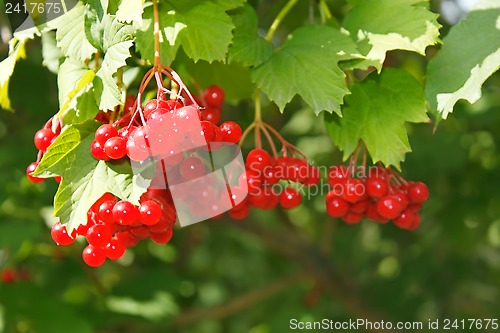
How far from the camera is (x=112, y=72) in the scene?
1217mm

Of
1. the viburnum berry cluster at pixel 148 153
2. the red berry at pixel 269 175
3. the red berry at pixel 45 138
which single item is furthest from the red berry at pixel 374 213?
the red berry at pixel 45 138

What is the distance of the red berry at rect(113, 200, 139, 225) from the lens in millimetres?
1167

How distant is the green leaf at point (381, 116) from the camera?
141 centimetres

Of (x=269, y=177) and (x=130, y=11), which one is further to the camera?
(x=269, y=177)

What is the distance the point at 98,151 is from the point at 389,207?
0.65 metres

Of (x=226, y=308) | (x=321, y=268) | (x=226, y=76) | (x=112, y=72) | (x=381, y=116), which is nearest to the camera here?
(x=112, y=72)

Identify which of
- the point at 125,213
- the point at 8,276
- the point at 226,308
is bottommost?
the point at 226,308

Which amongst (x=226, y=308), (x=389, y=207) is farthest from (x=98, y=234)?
(x=226, y=308)

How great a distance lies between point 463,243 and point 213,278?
5.20 feet

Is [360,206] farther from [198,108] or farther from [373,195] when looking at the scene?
[198,108]

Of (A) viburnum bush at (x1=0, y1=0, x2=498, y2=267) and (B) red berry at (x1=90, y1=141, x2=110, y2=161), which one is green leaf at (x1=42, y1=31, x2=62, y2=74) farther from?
(B) red berry at (x1=90, y1=141, x2=110, y2=161)

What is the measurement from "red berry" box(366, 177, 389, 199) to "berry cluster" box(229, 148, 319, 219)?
0.12m

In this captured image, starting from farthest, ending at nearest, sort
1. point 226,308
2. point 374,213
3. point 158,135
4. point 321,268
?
point 321,268 → point 226,308 → point 374,213 → point 158,135

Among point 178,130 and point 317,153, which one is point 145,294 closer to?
point 317,153
